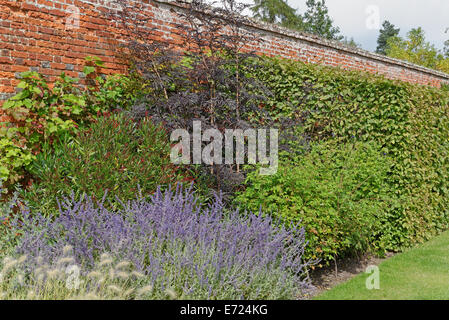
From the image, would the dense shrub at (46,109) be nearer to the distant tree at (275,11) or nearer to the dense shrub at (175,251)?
the dense shrub at (175,251)

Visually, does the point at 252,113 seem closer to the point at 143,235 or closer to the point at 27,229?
the point at 143,235

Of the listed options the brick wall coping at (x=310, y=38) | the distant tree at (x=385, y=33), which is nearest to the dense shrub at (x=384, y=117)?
the brick wall coping at (x=310, y=38)

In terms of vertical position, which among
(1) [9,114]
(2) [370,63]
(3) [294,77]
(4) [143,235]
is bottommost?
(4) [143,235]

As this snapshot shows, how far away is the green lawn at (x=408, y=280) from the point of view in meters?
4.06

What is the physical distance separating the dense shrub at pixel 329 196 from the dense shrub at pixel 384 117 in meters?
0.35

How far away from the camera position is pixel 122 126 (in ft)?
15.4

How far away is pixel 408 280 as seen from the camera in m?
4.55

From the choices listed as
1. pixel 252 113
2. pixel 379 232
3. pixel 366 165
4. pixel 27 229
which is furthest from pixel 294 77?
pixel 27 229

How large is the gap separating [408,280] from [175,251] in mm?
2934

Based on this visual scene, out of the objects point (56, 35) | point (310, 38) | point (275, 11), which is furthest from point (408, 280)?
point (275, 11)

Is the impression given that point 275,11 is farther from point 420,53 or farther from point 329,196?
point 329,196

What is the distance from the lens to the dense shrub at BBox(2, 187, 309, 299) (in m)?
2.98

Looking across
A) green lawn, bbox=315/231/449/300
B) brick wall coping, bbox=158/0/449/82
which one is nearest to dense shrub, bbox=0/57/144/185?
brick wall coping, bbox=158/0/449/82

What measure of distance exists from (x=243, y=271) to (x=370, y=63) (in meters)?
10.7
